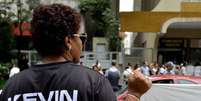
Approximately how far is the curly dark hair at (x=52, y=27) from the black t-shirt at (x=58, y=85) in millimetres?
87

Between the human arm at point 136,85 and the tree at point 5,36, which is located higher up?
the human arm at point 136,85

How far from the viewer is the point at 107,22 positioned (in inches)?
2078

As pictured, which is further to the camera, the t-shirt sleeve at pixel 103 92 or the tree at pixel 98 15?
the tree at pixel 98 15

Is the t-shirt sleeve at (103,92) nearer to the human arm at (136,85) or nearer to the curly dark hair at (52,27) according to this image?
the human arm at (136,85)

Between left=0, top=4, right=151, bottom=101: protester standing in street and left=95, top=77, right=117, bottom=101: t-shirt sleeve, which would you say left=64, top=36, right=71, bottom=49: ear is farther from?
left=95, top=77, right=117, bottom=101: t-shirt sleeve

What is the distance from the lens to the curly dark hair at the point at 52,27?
335 cm

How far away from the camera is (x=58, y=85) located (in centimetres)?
328

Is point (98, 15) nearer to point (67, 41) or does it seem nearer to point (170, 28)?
point (170, 28)

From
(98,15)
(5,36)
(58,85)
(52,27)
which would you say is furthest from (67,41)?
(98,15)

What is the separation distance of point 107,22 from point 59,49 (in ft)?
162

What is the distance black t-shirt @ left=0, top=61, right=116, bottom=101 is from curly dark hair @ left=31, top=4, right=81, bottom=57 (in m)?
0.09

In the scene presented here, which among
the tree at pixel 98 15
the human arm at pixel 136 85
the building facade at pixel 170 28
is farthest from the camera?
the tree at pixel 98 15

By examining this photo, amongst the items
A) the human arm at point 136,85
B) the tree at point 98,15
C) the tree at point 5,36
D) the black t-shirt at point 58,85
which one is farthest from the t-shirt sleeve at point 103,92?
the tree at point 98,15

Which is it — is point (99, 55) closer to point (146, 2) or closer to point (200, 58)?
point (200, 58)
